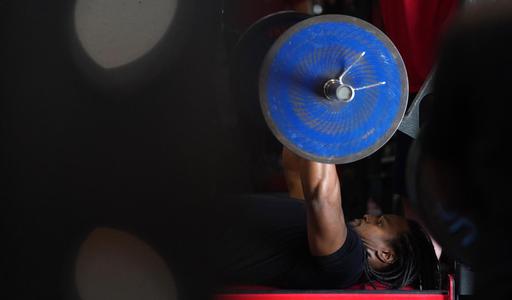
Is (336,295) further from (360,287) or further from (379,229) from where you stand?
(379,229)

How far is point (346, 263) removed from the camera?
4.23 ft

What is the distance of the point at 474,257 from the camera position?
2.06 feet

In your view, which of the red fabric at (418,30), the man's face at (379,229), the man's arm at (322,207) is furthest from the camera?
the man's face at (379,229)

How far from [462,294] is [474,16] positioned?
33.0 inches

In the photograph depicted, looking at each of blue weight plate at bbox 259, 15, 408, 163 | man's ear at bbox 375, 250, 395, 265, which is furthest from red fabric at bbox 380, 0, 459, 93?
man's ear at bbox 375, 250, 395, 265

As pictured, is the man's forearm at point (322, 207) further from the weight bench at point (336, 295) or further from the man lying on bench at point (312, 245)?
the weight bench at point (336, 295)

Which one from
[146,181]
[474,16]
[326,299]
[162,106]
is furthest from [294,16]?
[474,16]

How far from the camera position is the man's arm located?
1.25 meters

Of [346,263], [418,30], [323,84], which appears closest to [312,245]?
[346,263]

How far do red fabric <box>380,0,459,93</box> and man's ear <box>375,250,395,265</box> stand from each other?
41 cm

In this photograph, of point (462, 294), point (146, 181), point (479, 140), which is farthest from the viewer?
point (462, 294)

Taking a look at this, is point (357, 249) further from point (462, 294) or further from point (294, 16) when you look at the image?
point (294, 16)

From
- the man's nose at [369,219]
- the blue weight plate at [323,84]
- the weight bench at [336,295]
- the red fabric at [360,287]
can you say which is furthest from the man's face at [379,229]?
the blue weight plate at [323,84]

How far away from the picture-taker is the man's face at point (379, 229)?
1.48 metres
